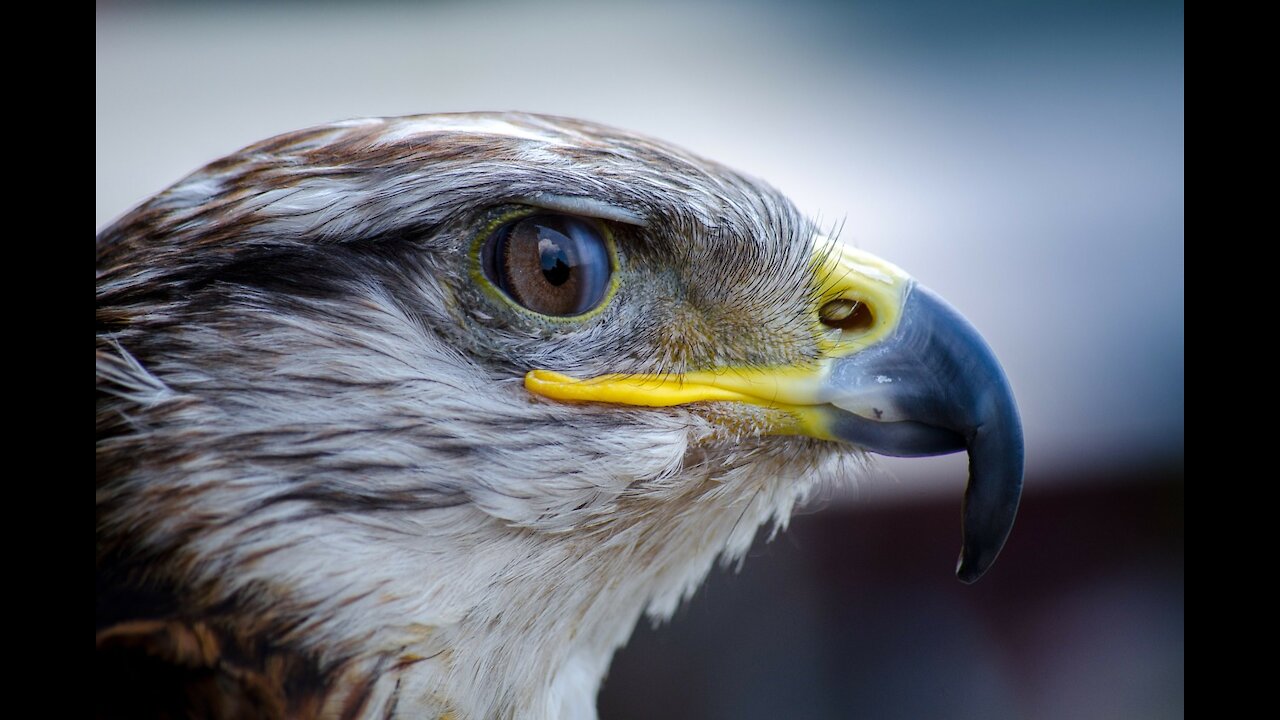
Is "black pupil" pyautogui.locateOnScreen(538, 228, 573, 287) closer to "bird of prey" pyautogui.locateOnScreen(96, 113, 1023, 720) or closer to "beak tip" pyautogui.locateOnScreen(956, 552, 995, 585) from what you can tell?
"bird of prey" pyautogui.locateOnScreen(96, 113, 1023, 720)

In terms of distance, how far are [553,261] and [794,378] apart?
0.32 meters

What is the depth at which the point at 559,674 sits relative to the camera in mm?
1195

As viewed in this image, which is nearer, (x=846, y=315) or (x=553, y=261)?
(x=553, y=261)

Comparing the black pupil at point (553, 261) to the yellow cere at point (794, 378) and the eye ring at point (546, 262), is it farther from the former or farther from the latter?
the yellow cere at point (794, 378)

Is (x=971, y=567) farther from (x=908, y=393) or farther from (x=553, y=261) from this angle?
(x=553, y=261)

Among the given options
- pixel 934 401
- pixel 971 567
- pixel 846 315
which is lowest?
pixel 971 567

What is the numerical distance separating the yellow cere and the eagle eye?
0.09 meters

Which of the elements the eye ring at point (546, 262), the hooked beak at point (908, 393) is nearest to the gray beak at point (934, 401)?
the hooked beak at point (908, 393)

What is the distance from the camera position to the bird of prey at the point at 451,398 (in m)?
0.94

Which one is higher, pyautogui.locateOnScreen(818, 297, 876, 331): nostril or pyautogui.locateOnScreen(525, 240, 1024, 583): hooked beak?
pyautogui.locateOnScreen(818, 297, 876, 331): nostril

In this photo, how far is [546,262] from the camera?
1.03 m

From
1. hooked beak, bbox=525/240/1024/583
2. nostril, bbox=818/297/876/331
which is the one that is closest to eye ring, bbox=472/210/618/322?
hooked beak, bbox=525/240/1024/583

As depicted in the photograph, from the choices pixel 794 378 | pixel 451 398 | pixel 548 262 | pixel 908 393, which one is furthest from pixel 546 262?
pixel 908 393

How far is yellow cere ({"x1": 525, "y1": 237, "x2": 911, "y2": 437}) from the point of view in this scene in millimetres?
1034
